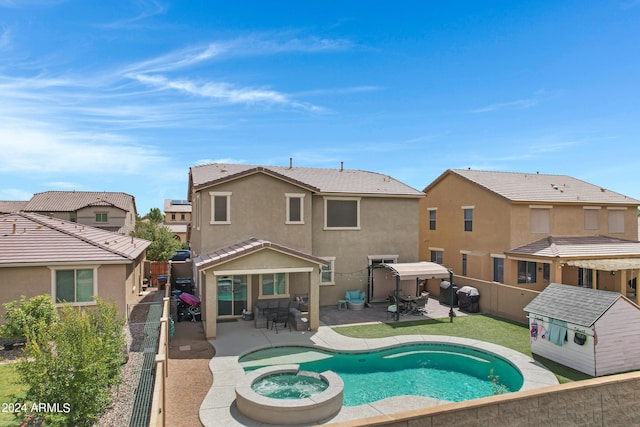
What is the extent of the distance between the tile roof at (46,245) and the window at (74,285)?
0.64m

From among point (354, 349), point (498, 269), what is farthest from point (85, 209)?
point (498, 269)

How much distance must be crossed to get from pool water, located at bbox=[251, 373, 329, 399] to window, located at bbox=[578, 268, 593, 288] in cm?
2196

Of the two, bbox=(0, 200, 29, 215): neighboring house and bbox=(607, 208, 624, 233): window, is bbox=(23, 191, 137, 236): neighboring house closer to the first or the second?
bbox=(0, 200, 29, 215): neighboring house

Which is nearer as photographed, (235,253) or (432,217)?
(235,253)

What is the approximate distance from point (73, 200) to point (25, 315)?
48657 millimetres

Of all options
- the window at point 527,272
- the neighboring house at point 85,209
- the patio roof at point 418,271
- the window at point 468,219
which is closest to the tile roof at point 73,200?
the neighboring house at point 85,209

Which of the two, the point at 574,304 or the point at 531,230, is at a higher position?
the point at 531,230

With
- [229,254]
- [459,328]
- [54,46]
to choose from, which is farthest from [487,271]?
[54,46]

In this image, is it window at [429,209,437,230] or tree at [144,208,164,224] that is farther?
tree at [144,208,164,224]

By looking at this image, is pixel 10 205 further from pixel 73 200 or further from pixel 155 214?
pixel 155 214

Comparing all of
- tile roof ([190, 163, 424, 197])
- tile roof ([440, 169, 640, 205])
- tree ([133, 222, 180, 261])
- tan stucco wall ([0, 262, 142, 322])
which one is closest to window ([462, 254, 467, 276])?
tile roof ([440, 169, 640, 205])

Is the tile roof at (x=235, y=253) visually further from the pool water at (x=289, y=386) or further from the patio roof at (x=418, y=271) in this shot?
the pool water at (x=289, y=386)

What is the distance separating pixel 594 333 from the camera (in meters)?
13.3

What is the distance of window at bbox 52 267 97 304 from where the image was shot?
55.3ft
